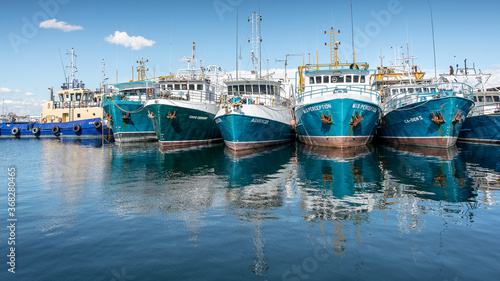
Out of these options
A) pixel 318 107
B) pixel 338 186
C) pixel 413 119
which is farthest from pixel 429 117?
pixel 338 186

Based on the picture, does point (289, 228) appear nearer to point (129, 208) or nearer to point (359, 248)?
point (359, 248)

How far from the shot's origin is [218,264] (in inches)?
187

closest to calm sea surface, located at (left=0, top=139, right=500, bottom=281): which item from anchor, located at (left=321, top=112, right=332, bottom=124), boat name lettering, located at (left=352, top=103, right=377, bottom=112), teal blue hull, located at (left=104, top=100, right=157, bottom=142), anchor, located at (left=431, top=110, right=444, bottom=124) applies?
boat name lettering, located at (left=352, top=103, right=377, bottom=112)

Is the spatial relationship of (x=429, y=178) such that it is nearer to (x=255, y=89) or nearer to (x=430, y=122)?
(x=430, y=122)

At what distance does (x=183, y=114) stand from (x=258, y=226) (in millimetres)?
18622

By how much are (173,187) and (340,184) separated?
5784 mm

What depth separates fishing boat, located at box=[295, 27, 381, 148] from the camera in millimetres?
19672

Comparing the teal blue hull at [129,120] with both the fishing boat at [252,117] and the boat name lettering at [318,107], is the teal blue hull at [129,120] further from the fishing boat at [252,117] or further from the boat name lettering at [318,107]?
Answer: the boat name lettering at [318,107]

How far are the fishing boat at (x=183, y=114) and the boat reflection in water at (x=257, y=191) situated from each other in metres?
8.52

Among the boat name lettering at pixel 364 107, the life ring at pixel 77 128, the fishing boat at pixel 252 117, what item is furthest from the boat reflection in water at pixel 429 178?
the life ring at pixel 77 128

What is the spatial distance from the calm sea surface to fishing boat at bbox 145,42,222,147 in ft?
37.6

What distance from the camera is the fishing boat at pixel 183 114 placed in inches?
918

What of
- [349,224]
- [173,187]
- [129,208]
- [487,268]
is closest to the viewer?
[487,268]

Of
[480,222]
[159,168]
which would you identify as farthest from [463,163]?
[159,168]
